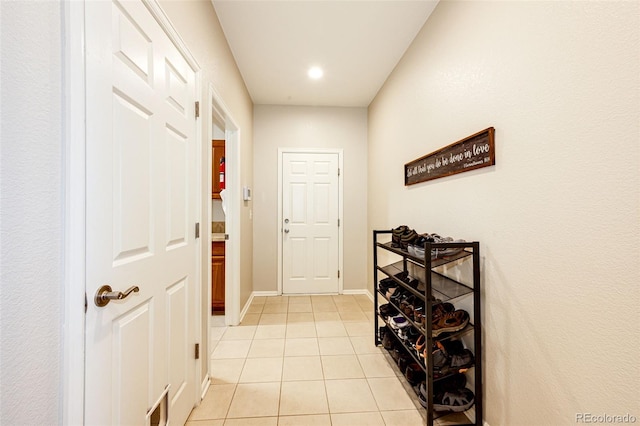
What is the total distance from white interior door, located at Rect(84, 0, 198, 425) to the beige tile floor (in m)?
0.35

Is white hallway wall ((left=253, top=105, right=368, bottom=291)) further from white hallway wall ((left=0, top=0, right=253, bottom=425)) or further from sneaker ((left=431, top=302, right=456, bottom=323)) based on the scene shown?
white hallway wall ((left=0, top=0, right=253, bottom=425))

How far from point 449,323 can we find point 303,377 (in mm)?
1113

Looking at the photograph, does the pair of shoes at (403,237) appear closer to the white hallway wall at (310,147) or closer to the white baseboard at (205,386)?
the white baseboard at (205,386)

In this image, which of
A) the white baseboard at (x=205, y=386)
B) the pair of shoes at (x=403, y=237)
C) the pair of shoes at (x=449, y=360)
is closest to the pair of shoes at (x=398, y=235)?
the pair of shoes at (x=403, y=237)

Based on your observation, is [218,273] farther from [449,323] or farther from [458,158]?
[458,158]

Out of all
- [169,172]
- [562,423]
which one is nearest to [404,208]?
[562,423]

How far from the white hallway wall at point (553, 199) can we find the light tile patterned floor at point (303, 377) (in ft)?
2.15

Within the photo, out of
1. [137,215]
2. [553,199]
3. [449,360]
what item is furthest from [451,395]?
[137,215]

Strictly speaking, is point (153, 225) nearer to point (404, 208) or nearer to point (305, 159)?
point (404, 208)

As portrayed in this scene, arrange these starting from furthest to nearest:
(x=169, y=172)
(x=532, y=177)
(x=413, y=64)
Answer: (x=413, y=64) → (x=169, y=172) → (x=532, y=177)

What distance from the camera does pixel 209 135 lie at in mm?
1900

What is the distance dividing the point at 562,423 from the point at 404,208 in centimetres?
183

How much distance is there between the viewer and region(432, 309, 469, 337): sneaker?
1.51 m

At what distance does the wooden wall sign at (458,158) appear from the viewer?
58.2 inches
